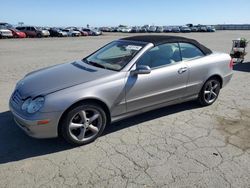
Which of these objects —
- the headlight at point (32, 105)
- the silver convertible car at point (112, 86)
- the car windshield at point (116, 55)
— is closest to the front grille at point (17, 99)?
the silver convertible car at point (112, 86)

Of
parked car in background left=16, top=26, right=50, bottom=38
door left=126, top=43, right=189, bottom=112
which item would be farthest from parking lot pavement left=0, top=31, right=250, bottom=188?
parked car in background left=16, top=26, right=50, bottom=38

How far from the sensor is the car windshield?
4102mm

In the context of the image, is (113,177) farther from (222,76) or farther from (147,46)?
(222,76)

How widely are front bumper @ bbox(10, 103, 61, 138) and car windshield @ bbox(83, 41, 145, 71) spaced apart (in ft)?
4.22

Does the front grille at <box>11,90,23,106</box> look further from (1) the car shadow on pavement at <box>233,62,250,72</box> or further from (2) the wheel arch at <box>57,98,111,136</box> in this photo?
(1) the car shadow on pavement at <box>233,62,250,72</box>

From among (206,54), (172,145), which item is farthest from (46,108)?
(206,54)

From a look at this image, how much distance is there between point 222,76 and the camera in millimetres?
5266

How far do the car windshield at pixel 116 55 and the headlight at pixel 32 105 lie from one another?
1.28 m

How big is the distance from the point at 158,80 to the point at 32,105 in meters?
2.06

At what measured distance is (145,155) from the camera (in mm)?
3408

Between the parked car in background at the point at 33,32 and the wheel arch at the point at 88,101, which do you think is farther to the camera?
the parked car in background at the point at 33,32

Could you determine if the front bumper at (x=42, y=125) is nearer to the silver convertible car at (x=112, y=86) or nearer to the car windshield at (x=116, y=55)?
the silver convertible car at (x=112, y=86)

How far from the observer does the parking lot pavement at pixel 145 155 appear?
2.89m

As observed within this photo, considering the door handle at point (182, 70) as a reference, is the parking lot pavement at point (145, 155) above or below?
below
